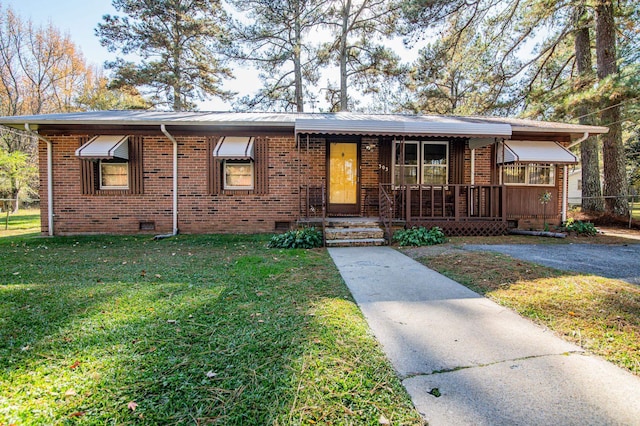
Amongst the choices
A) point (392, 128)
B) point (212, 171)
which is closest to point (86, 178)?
point (212, 171)

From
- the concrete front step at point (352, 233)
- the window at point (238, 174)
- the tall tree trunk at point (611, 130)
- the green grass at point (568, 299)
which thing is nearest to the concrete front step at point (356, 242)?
the concrete front step at point (352, 233)

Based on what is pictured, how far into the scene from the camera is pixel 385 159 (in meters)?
9.35

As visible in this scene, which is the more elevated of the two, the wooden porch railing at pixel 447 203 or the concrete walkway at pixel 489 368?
the wooden porch railing at pixel 447 203

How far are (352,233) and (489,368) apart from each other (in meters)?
5.47

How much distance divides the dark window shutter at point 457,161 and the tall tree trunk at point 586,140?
17.6 ft

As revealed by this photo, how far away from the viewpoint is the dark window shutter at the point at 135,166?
8711 millimetres

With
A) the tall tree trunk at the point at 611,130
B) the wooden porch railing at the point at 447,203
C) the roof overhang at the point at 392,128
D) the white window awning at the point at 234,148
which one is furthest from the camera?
the tall tree trunk at the point at 611,130

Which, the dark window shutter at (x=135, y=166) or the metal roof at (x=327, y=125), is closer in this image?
the metal roof at (x=327, y=125)

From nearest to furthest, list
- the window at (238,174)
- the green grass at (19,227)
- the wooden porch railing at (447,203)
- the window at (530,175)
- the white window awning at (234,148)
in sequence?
the white window awning at (234,148) → the wooden porch railing at (447,203) → the window at (238,174) → the window at (530,175) → the green grass at (19,227)

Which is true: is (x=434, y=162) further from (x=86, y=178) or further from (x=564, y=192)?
(x=86, y=178)

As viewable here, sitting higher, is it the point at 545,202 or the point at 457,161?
the point at 457,161

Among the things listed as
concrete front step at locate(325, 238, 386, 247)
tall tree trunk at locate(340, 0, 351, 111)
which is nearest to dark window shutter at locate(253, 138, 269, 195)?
concrete front step at locate(325, 238, 386, 247)

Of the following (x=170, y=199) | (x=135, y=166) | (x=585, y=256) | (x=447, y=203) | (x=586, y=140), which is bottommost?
(x=585, y=256)

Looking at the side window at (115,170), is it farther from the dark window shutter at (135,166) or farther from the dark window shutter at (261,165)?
the dark window shutter at (261,165)
